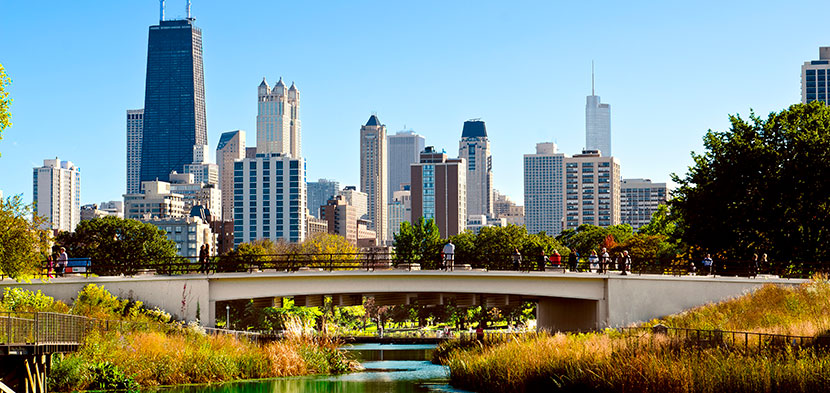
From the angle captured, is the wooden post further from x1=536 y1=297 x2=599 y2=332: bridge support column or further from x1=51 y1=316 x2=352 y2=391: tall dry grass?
x1=536 y1=297 x2=599 y2=332: bridge support column

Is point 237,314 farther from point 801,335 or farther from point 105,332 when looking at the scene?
point 801,335

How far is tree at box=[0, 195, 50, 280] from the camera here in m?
44.3

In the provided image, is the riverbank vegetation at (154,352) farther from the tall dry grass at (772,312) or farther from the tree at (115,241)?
the tree at (115,241)

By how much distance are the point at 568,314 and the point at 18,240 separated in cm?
3168

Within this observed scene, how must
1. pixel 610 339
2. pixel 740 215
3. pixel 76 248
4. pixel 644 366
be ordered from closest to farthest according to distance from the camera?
1. pixel 644 366
2. pixel 610 339
3. pixel 740 215
4. pixel 76 248

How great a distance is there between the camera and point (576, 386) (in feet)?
119

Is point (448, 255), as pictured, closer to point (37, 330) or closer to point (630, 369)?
point (630, 369)

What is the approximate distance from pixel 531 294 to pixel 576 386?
67.3 ft

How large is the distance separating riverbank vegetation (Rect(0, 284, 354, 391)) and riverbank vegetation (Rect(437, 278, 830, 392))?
679 cm

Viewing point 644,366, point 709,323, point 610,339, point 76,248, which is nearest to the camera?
→ point 644,366

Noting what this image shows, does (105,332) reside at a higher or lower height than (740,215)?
lower

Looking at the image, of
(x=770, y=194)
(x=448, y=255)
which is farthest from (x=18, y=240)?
(x=770, y=194)

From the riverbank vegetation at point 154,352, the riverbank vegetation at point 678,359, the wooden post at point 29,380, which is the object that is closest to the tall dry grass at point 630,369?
the riverbank vegetation at point 678,359

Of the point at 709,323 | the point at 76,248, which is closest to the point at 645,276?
the point at 709,323
